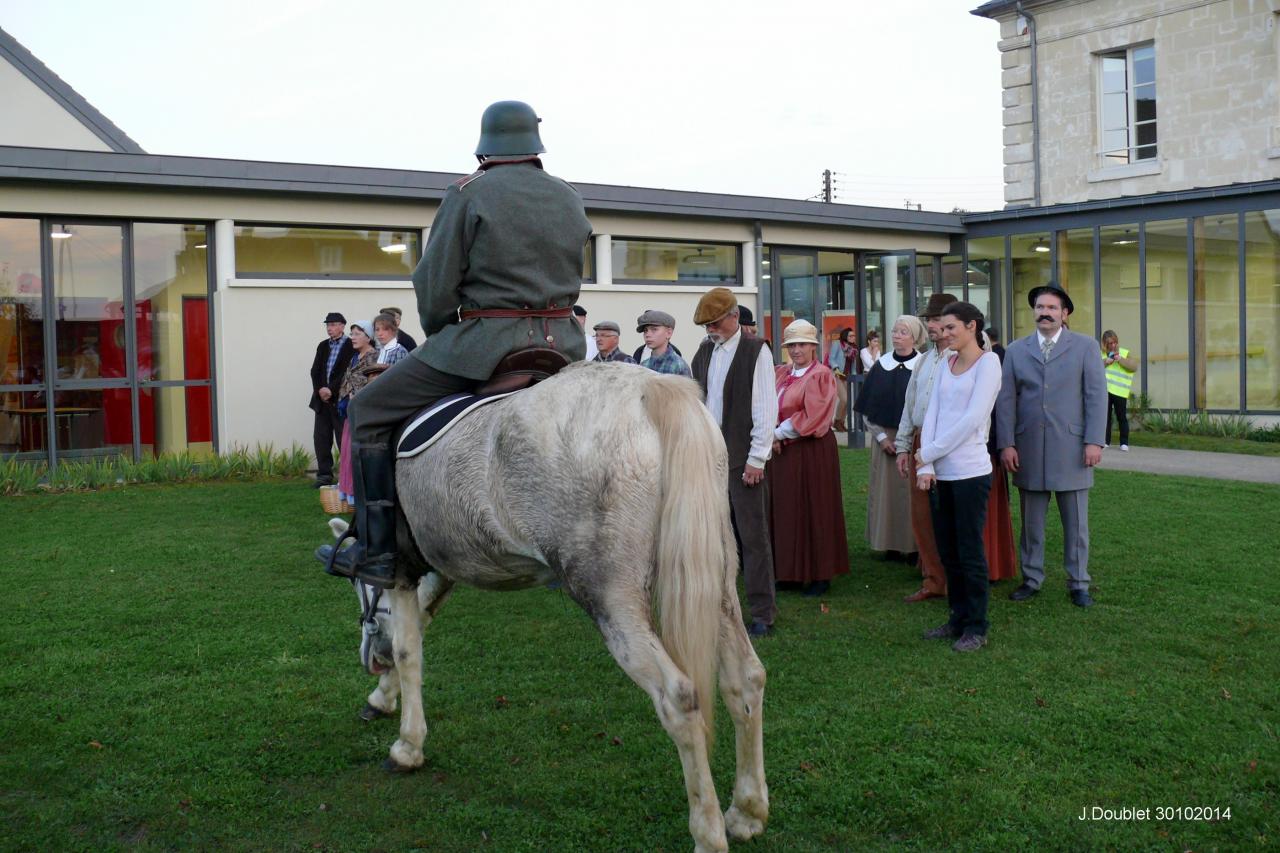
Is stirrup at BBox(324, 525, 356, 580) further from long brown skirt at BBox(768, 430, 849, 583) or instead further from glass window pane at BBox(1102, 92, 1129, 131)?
glass window pane at BBox(1102, 92, 1129, 131)

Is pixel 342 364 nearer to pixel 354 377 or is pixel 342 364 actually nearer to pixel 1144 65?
pixel 354 377

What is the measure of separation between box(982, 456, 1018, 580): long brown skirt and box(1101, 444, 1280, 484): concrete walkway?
6.50 metres

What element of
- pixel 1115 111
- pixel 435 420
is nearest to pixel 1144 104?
pixel 1115 111

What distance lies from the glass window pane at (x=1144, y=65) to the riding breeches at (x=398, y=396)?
2349cm

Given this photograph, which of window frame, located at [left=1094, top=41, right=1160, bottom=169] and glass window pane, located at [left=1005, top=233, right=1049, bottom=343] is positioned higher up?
window frame, located at [left=1094, top=41, right=1160, bottom=169]

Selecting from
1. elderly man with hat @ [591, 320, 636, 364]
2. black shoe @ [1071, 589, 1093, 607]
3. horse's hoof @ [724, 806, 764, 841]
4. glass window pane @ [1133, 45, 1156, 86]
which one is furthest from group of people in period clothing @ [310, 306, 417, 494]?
glass window pane @ [1133, 45, 1156, 86]

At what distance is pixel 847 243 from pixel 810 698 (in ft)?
53.9

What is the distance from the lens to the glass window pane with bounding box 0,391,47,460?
13.9 metres

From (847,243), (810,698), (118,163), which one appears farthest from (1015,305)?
(810,698)

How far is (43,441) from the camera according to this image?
1405cm

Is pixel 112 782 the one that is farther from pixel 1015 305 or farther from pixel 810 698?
pixel 1015 305

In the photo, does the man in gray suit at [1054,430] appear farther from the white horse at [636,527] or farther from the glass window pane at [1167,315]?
the glass window pane at [1167,315]

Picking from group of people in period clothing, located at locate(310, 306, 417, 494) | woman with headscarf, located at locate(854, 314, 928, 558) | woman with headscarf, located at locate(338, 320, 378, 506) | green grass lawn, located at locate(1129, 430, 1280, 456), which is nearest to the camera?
woman with headscarf, located at locate(854, 314, 928, 558)

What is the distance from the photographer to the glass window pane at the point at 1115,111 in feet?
77.7
